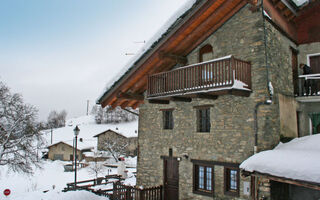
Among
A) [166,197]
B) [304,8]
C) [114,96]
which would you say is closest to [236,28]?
[304,8]

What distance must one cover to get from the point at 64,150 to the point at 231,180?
48898mm

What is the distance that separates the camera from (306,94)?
11641mm

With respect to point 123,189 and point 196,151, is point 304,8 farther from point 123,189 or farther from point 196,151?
point 123,189

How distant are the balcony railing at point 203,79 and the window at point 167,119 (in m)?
1.88

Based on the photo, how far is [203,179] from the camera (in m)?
11.6

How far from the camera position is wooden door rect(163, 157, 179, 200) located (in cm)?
1259

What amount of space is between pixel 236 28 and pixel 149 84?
4.38 m

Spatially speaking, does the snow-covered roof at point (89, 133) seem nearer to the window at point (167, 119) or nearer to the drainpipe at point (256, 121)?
the window at point (167, 119)

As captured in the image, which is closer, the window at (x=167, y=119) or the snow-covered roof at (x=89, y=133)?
the window at (x=167, y=119)

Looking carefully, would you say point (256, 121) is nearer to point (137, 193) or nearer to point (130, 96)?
point (137, 193)

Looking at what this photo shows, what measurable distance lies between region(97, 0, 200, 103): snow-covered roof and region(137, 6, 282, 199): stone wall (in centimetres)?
177

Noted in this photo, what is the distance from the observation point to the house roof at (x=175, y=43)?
1062 cm

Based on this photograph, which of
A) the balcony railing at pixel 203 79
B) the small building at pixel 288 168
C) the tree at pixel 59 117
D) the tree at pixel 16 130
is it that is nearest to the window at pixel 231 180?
the small building at pixel 288 168

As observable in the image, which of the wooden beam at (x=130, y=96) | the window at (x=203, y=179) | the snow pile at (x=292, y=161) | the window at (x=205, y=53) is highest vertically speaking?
the window at (x=205, y=53)
